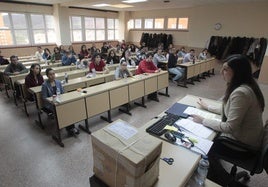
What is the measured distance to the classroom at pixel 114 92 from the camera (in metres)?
1.41

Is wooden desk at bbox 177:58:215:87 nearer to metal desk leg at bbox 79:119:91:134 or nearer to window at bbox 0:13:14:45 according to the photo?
metal desk leg at bbox 79:119:91:134

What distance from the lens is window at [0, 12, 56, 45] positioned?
322 inches

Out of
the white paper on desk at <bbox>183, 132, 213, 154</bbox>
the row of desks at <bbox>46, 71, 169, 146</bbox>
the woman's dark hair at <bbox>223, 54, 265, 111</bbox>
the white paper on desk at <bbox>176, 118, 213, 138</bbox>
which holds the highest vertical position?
the woman's dark hair at <bbox>223, 54, 265, 111</bbox>

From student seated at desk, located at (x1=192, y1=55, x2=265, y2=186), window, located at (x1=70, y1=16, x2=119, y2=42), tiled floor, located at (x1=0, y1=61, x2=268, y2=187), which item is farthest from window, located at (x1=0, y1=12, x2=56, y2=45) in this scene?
student seated at desk, located at (x1=192, y1=55, x2=265, y2=186)

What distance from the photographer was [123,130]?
3.83ft

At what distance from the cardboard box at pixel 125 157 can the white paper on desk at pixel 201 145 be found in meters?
0.52

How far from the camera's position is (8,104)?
468 cm

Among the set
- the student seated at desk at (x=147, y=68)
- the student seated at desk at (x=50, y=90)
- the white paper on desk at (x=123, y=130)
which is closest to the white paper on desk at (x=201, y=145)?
the white paper on desk at (x=123, y=130)

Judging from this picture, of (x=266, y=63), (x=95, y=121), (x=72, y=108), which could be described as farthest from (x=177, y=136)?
(x=266, y=63)

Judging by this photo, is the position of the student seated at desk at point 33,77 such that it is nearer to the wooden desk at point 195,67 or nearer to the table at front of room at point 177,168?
the table at front of room at point 177,168

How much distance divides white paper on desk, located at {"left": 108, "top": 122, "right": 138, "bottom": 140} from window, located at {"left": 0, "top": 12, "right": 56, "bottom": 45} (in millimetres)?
9505

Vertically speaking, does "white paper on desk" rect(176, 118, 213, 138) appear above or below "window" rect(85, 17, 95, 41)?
below

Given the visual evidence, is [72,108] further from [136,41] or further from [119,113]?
[136,41]

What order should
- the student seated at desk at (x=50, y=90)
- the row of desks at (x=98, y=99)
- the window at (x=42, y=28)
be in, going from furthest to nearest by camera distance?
the window at (x=42, y=28) < the student seated at desk at (x=50, y=90) < the row of desks at (x=98, y=99)
